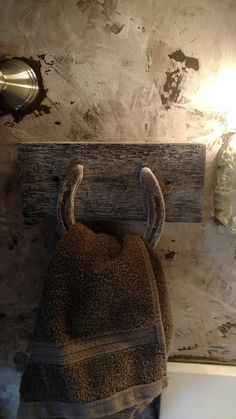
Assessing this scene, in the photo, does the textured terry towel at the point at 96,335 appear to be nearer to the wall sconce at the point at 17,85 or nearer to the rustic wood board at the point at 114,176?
the rustic wood board at the point at 114,176

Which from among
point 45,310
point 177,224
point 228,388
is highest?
point 177,224

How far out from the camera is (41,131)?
26.9 inches

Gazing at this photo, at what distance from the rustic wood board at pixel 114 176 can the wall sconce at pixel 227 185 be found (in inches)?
1.8

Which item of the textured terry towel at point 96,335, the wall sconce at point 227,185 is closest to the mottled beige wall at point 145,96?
the wall sconce at point 227,185

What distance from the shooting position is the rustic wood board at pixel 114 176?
0.61 meters

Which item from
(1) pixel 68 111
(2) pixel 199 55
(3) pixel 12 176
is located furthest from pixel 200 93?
(3) pixel 12 176

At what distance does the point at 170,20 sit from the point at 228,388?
651 mm

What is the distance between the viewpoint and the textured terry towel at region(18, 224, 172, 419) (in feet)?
1.94

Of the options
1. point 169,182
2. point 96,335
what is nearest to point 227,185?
point 169,182

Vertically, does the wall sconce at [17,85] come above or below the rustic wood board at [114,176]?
above

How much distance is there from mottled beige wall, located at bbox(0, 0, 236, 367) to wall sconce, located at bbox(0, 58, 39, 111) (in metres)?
0.02

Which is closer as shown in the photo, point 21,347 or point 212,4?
point 212,4

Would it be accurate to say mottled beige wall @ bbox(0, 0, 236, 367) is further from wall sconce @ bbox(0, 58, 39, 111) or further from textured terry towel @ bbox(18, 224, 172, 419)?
textured terry towel @ bbox(18, 224, 172, 419)

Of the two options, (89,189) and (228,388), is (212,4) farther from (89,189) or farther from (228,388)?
(228,388)
